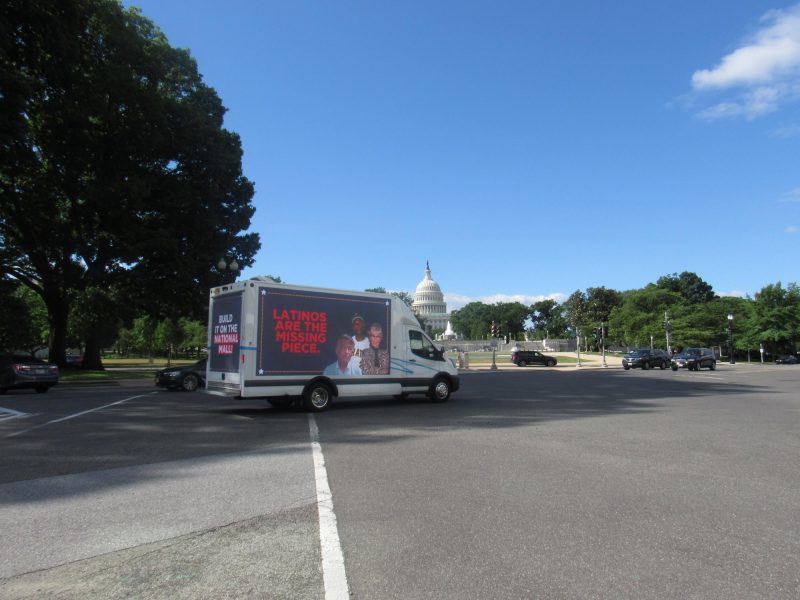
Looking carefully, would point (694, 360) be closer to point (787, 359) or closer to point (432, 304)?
point (787, 359)

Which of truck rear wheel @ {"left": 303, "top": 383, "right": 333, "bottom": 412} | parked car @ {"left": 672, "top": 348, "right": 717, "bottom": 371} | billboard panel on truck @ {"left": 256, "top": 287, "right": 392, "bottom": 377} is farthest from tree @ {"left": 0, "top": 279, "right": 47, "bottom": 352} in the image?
parked car @ {"left": 672, "top": 348, "right": 717, "bottom": 371}

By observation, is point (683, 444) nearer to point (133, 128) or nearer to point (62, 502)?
point (62, 502)

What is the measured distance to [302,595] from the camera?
12.0 feet

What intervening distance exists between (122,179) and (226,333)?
18.9 metres

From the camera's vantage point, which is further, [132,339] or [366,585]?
[132,339]

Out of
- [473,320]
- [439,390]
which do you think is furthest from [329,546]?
[473,320]

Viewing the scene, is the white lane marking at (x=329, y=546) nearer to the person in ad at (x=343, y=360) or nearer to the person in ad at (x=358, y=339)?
the person in ad at (x=343, y=360)

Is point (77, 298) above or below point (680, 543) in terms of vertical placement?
above

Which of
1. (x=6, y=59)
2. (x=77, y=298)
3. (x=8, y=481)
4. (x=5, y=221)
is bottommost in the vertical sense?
(x=8, y=481)

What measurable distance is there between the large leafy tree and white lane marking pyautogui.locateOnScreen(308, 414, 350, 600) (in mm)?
22705

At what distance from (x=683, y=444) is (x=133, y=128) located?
28.5 meters

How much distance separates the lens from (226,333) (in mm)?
13906

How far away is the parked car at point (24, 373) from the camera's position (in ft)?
66.4

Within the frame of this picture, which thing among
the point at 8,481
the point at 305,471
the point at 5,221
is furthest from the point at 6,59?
the point at 305,471
